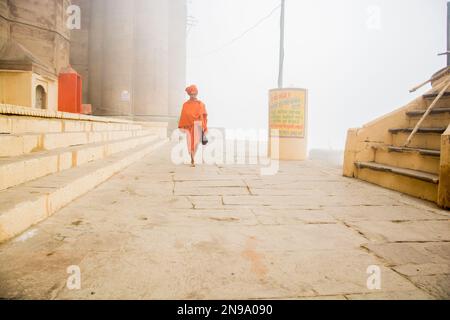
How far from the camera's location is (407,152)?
4.12 meters

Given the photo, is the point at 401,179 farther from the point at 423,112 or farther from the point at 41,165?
the point at 41,165

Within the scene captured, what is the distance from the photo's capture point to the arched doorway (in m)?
11.6

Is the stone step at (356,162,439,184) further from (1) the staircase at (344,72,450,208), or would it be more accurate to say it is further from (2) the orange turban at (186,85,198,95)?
(2) the orange turban at (186,85,198,95)

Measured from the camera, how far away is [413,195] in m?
3.63

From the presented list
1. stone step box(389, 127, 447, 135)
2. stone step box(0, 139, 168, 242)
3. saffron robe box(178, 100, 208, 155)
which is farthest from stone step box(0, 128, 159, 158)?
stone step box(389, 127, 447, 135)

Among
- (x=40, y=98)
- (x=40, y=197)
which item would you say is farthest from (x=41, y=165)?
(x=40, y=98)

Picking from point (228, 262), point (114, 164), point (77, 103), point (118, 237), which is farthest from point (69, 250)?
point (77, 103)

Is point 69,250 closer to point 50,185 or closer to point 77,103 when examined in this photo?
point 50,185

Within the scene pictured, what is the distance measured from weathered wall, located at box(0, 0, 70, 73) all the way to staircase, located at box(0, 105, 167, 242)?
32.7ft

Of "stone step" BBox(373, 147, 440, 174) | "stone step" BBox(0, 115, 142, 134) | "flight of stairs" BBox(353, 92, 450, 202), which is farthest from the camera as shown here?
"stone step" BBox(373, 147, 440, 174)

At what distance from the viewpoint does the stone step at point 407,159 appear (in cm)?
375

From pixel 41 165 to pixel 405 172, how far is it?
4.04 m
